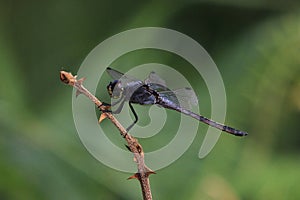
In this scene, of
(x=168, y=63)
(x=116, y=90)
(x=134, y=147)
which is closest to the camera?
(x=134, y=147)

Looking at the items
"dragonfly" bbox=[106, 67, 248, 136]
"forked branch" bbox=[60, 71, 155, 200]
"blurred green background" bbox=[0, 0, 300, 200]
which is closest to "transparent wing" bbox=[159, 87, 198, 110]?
"dragonfly" bbox=[106, 67, 248, 136]

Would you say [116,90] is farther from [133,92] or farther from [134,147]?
[134,147]

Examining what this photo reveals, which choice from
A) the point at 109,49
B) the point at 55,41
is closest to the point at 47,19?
the point at 55,41

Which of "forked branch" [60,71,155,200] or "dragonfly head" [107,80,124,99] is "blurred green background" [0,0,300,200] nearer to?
"dragonfly head" [107,80,124,99]

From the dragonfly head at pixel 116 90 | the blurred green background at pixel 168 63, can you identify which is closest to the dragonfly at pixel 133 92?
the dragonfly head at pixel 116 90

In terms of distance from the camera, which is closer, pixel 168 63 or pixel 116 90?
pixel 116 90

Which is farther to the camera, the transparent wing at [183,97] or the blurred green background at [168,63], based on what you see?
the blurred green background at [168,63]

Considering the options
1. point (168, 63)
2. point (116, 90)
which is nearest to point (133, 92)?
point (116, 90)

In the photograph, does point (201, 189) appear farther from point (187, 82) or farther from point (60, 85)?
point (60, 85)

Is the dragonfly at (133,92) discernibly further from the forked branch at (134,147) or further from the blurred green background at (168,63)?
the blurred green background at (168,63)
